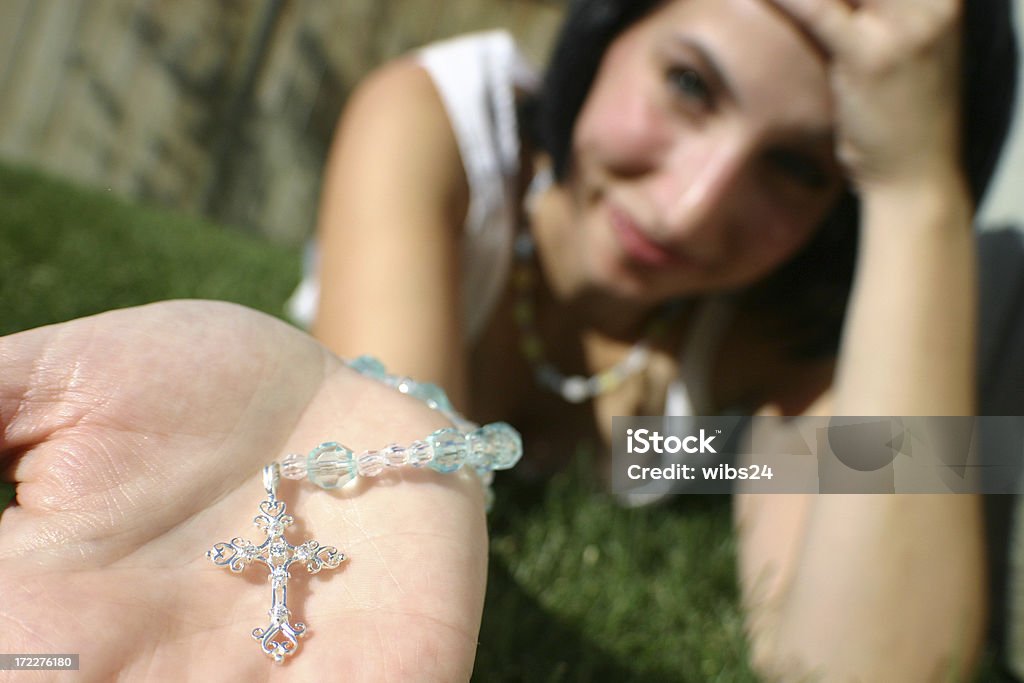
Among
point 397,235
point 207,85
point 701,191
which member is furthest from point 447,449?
point 207,85

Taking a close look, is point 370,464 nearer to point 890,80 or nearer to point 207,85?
point 890,80

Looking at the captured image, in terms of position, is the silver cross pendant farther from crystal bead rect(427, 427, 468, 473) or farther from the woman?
the woman

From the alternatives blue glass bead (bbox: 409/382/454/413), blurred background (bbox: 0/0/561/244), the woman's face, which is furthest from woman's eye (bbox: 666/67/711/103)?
blurred background (bbox: 0/0/561/244)

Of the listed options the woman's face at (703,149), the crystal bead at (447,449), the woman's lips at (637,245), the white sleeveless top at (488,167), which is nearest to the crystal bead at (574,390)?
the white sleeveless top at (488,167)

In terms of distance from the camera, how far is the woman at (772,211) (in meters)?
1.42

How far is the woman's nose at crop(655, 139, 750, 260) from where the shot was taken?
1.51 meters

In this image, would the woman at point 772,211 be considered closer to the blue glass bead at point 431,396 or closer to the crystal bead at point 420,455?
the blue glass bead at point 431,396

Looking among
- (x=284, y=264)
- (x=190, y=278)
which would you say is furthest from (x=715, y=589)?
(x=284, y=264)

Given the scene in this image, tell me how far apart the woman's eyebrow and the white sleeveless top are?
1.86ft

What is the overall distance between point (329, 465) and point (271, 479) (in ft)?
0.20

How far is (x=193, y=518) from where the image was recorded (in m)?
0.79

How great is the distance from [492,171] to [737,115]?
2.13 ft

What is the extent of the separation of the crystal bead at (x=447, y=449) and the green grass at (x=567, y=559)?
0.44 meters

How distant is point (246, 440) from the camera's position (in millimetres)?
843
